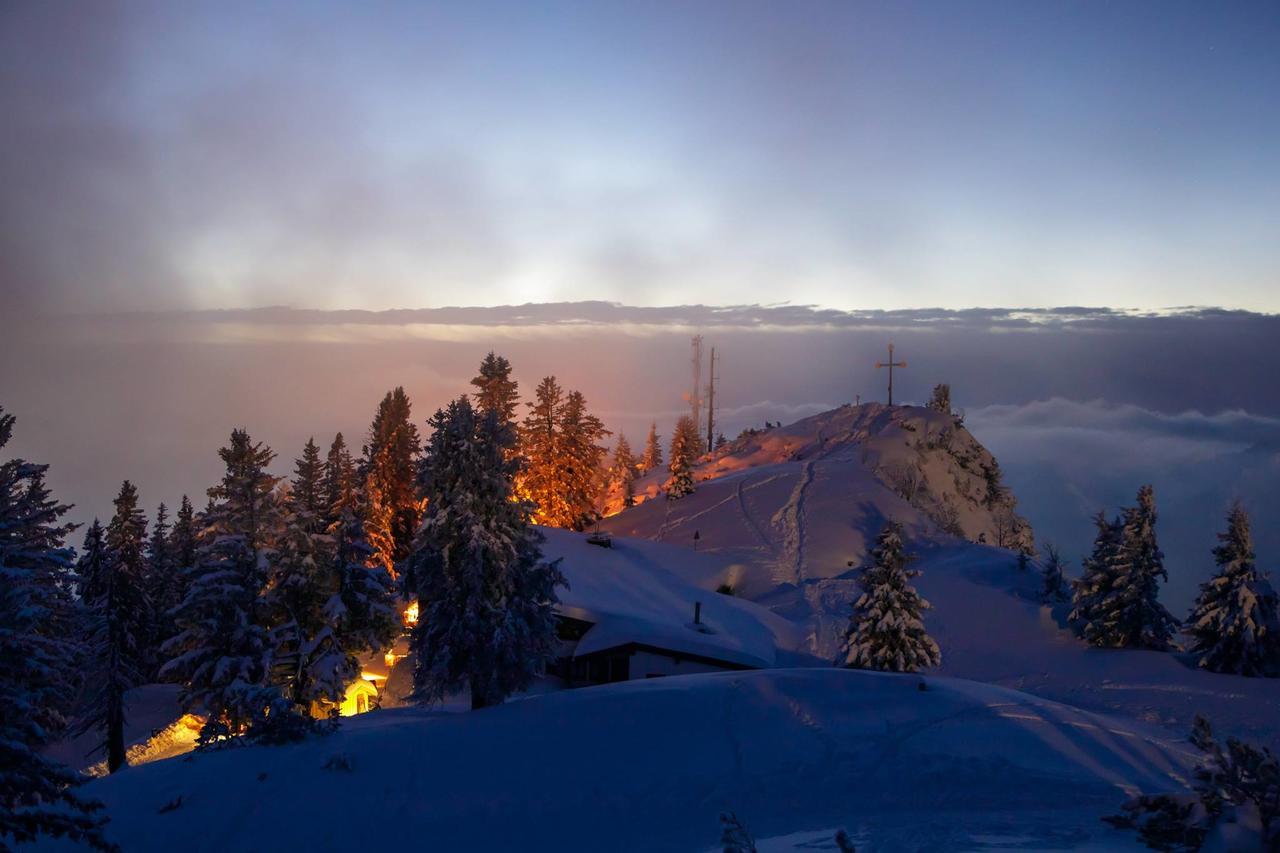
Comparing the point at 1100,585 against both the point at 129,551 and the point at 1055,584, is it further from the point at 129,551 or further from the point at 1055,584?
the point at 129,551

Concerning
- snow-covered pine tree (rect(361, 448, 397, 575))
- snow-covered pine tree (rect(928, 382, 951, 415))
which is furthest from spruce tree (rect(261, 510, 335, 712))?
snow-covered pine tree (rect(928, 382, 951, 415))

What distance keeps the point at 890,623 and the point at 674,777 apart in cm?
1567

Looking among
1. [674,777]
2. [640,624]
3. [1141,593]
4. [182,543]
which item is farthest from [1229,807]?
[182,543]

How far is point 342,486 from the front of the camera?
47.2 m

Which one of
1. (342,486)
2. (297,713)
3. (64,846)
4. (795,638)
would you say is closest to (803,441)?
(795,638)

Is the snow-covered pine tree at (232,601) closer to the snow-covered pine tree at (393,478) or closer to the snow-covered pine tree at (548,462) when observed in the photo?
the snow-covered pine tree at (393,478)

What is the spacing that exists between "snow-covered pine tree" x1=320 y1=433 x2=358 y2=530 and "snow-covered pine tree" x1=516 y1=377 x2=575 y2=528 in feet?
38.1

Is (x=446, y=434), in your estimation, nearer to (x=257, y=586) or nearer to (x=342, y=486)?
(x=257, y=586)

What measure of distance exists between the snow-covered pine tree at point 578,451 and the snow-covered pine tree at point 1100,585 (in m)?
31.4

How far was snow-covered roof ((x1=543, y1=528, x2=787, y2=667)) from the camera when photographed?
3375 centimetres

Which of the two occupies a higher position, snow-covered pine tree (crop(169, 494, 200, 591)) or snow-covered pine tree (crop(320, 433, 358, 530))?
snow-covered pine tree (crop(320, 433, 358, 530))

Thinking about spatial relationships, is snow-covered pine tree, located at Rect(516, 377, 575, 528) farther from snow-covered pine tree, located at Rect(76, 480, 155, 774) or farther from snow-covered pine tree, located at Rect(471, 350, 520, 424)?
snow-covered pine tree, located at Rect(76, 480, 155, 774)

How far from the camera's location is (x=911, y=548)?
63375 mm

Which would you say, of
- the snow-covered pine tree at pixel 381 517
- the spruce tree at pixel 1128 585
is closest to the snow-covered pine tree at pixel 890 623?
the spruce tree at pixel 1128 585
